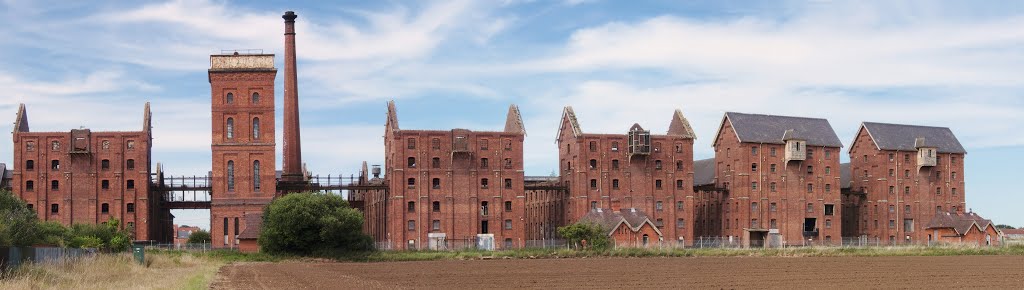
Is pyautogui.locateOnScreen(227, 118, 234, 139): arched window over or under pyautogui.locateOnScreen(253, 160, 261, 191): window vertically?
over

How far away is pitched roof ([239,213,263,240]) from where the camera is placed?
91.0 m

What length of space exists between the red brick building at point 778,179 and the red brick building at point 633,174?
5.52m

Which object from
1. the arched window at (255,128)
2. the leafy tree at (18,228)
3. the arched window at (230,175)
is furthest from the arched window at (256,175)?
the leafy tree at (18,228)

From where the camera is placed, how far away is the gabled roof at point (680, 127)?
105m

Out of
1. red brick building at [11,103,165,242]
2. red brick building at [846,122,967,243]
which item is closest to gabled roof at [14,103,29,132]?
red brick building at [11,103,165,242]

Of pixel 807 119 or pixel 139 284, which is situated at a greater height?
pixel 807 119

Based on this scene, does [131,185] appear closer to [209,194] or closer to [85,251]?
[209,194]

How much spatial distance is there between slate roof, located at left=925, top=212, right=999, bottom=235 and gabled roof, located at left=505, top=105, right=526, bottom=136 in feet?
137

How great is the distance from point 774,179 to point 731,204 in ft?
14.7

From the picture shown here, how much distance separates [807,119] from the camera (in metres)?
112

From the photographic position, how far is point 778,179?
10812 centimetres

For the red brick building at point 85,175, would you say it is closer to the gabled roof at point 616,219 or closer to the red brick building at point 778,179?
the gabled roof at point 616,219

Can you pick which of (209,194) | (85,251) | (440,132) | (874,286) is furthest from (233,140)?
(874,286)

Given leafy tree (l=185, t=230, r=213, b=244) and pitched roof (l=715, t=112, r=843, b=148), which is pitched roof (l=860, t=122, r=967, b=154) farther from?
leafy tree (l=185, t=230, r=213, b=244)
